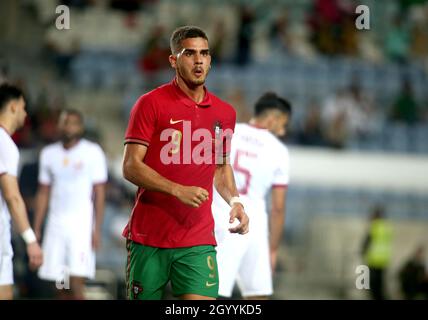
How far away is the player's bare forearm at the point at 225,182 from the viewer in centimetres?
743

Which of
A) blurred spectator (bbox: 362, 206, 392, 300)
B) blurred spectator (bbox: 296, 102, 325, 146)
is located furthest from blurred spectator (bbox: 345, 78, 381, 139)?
blurred spectator (bbox: 362, 206, 392, 300)

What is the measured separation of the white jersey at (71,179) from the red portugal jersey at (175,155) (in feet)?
14.4

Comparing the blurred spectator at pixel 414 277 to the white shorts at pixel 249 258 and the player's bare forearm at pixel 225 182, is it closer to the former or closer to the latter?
the white shorts at pixel 249 258

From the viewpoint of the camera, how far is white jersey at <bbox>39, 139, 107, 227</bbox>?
11688 mm

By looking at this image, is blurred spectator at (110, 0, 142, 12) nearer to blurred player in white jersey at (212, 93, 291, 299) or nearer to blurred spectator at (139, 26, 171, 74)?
blurred spectator at (139, 26, 171, 74)

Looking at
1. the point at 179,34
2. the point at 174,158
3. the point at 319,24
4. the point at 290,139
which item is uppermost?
the point at 319,24

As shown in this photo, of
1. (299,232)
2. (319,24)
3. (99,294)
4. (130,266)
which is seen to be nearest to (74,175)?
(99,294)

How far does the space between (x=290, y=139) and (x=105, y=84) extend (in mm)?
3391

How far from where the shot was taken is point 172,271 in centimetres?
726

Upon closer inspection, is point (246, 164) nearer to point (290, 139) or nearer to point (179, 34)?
point (179, 34)

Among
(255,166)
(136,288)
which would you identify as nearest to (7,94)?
(136,288)

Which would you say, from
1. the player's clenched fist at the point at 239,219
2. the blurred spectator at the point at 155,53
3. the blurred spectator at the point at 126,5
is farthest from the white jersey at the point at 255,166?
the blurred spectator at the point at 126,5

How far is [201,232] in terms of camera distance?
7.26 metres

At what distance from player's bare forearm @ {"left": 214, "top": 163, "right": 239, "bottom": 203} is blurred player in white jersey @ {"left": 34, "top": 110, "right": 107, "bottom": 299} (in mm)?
4227
